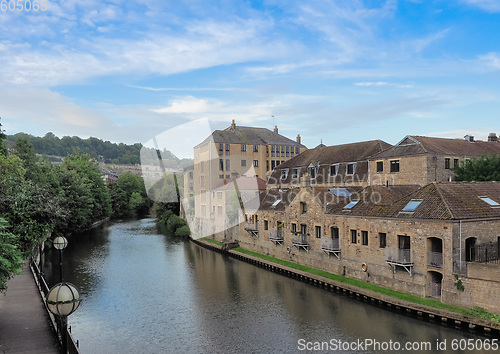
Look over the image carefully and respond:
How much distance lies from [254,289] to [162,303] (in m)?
6.69

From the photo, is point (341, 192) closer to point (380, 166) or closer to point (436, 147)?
point (380, 166)

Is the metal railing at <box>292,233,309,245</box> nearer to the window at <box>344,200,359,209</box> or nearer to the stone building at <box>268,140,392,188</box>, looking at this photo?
A: the window at <box>344,200,359,209</box>

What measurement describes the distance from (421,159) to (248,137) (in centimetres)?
3282

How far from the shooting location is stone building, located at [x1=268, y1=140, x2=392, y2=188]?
43531 mm

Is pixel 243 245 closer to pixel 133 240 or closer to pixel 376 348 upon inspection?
pixel 133 240

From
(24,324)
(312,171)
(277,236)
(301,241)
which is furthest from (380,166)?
(24,324)

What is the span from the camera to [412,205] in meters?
25.5

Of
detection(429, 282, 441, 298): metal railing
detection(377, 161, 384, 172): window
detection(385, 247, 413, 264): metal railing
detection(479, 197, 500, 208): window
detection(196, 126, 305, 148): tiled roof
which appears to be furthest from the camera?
detection(196, 126, 305, 148): tiled roof

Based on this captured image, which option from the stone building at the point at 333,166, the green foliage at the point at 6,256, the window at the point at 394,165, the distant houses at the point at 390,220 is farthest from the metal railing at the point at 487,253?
the green foliage at the point at 6,256

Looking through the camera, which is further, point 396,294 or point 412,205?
point 412,205

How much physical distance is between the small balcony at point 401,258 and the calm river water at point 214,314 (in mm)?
3001

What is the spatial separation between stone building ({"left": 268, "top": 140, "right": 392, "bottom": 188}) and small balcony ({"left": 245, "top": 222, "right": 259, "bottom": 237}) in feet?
28.7

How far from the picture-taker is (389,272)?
25828 mm

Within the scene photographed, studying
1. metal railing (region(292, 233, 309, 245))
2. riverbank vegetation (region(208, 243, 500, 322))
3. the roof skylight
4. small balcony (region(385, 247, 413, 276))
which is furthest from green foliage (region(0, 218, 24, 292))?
the roof skylight
